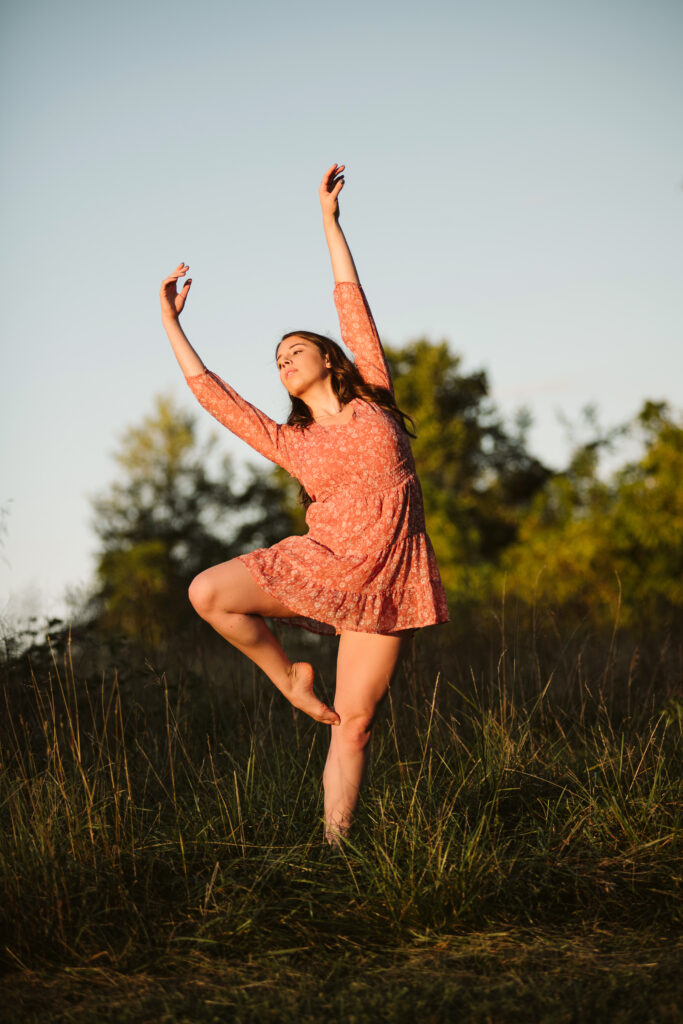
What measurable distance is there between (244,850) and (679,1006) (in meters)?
1.36

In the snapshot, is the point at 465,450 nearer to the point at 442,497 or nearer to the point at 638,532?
the point at 442,497

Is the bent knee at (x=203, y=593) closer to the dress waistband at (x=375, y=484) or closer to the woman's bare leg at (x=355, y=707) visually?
the woman's bare leg at (x=355, y=707)

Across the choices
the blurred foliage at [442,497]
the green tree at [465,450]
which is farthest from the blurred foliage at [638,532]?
the green tree at [465,450]

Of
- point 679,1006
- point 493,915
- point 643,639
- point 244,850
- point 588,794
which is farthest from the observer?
point 643,639

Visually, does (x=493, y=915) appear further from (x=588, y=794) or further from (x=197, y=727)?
(x=197, y=727)

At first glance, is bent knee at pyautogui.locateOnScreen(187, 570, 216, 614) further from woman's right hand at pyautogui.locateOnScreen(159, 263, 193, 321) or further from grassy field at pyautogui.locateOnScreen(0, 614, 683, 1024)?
woman's right hand at pyautogui.locateOnScreen(159, 263, 193, 321)

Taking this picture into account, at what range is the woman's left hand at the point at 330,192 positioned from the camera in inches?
130

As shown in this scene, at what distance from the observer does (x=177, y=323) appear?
10.9ft

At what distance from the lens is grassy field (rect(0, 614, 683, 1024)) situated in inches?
85.5

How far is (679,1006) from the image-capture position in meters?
2.06

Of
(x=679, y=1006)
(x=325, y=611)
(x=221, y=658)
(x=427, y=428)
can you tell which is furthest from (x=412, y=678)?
(x=427, y=428)

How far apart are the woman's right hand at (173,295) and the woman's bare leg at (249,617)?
3.41ft

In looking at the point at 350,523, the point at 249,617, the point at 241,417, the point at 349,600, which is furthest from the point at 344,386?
the point at 249,617

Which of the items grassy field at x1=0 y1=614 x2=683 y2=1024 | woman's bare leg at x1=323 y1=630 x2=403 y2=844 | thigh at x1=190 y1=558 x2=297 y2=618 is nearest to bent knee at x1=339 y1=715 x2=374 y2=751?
woman's bare leg at x1=323 y1=630 x2=403 y2=844
